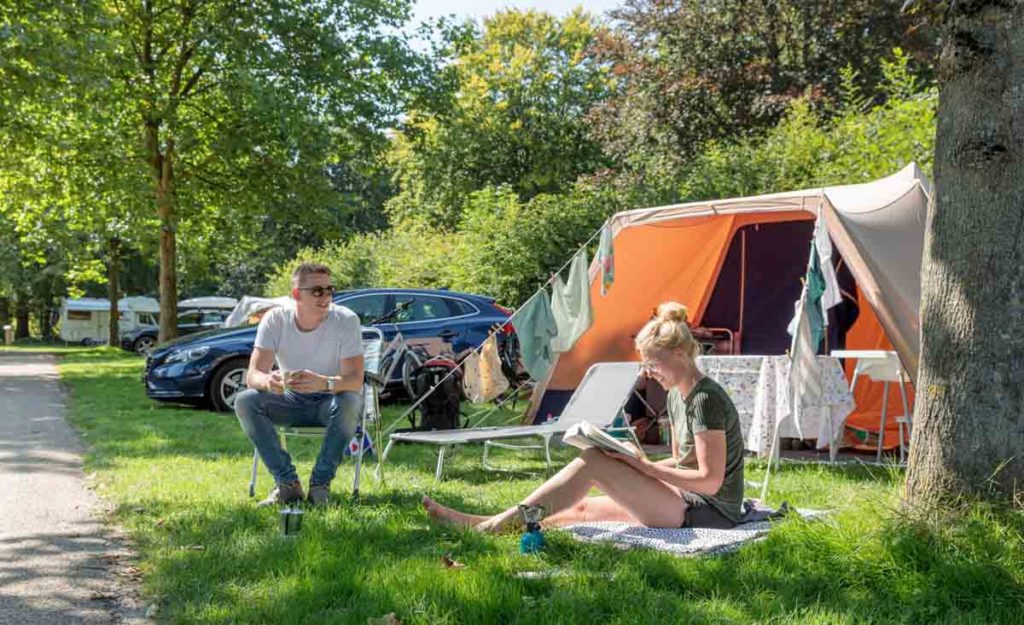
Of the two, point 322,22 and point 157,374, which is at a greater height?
point 322,22

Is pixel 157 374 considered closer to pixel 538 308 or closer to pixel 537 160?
pixel 538 308

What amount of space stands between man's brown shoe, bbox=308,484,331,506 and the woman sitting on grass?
125cm

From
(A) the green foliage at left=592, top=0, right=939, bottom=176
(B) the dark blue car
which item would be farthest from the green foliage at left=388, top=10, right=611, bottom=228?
(B) the dark blue car

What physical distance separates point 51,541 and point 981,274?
4.45 metres

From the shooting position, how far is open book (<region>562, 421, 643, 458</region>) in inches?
179

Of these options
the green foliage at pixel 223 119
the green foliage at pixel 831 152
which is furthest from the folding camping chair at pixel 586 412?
the green foliage at pixel 223 119

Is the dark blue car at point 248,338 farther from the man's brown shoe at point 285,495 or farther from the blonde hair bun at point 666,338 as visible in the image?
the blonde hair bun at point 666,338

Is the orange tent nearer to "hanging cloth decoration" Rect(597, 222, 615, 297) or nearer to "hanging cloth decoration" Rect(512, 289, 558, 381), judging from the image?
"hanging cloth decoration" Rect(597, 222, 615, 297)

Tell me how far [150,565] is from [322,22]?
A: 50.3ft

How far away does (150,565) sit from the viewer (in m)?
4.62

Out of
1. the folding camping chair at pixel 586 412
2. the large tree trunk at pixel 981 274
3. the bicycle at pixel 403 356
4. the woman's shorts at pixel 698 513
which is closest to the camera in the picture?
the large tree trunk at pixel 981 274

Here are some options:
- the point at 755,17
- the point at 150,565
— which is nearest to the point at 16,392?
the point at 150,565

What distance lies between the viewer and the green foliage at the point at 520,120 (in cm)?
3391

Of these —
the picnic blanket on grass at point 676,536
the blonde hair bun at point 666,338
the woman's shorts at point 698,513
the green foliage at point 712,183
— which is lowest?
the picnic blanket on grass at point 676,536
